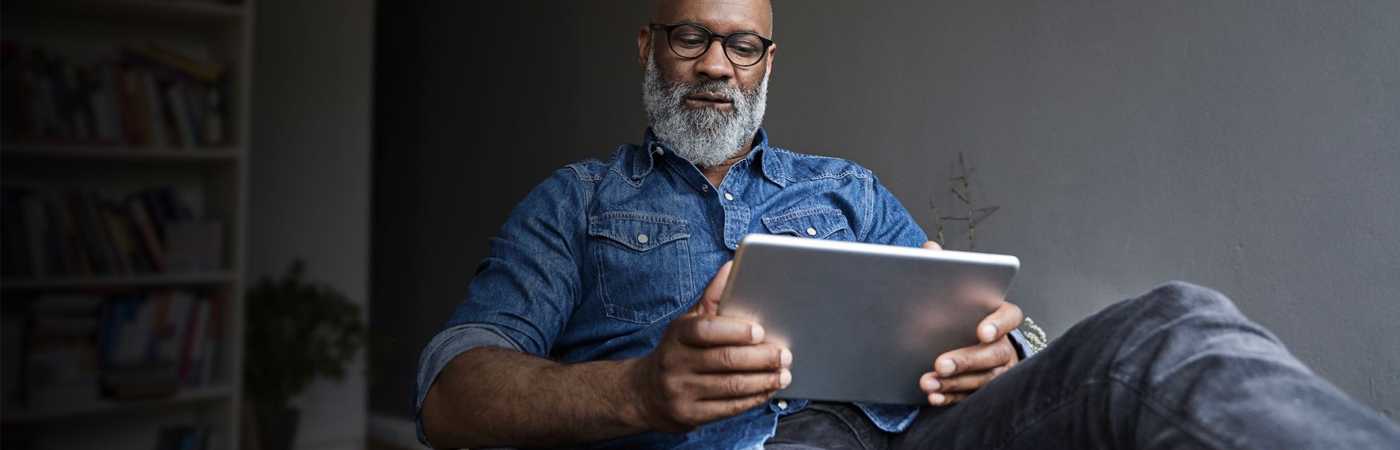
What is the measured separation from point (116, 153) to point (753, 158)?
2.04 m

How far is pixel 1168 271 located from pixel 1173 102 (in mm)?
272

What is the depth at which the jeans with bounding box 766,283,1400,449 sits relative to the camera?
713mm

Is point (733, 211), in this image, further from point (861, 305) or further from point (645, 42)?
point (861, 305)

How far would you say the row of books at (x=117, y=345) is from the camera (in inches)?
104

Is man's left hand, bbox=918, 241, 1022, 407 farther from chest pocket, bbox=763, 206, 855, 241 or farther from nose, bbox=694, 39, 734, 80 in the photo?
nose, bbox=694, 39, 734, 80

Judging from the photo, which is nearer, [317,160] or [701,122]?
[701,122]

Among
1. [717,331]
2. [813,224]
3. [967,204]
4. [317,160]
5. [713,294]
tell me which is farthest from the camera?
[317,160]

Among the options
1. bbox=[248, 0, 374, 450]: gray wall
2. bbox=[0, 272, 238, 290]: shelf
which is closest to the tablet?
bbox=[0, 272, 238, 290]: shelf

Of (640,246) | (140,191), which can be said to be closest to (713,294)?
(640,246)

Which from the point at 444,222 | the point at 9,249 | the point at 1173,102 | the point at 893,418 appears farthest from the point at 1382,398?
the point at 9,249

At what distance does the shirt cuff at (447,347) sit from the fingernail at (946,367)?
0.50 m

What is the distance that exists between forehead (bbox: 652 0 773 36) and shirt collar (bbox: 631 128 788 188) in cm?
18

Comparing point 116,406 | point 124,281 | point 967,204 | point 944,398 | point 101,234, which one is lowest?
point 116,406

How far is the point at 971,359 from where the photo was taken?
1100 mm
